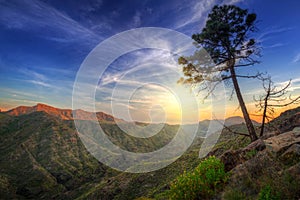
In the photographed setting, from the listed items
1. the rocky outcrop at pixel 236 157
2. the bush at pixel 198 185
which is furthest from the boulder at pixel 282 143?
the bush at pixel 198 185

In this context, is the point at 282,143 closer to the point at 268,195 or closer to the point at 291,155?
the point at 291,155

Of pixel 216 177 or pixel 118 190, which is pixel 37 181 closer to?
pixel 118 190

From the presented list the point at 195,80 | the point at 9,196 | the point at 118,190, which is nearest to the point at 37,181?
the point at 9,196

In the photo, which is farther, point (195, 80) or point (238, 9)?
point (195, 80)

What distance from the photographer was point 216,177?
7.72m

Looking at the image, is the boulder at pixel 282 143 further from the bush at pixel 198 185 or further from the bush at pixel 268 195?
the bush at pixel 268 195

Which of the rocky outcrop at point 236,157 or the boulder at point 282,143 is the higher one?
the boulder at point 282,143

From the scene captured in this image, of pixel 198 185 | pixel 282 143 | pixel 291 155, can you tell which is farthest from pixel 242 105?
pixel 198 185

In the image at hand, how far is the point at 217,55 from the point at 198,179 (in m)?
11.6

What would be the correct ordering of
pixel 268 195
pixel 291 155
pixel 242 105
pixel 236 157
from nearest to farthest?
pixel 268 195 → pixel 291 155 → pixel 236 157 → pixel 242 105

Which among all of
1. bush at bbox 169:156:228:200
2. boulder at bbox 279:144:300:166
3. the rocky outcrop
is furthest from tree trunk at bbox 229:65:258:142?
bush at bbox 169:156:228:200

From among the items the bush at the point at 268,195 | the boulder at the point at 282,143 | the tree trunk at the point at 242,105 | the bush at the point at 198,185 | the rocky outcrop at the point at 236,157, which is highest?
the tree trunk at the point at 242,105

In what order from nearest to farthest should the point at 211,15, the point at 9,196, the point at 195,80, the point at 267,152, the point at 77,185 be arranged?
the point at 267,152
the point at 211,15
the point at 195,80
the point at 9,196
the point at 77,185

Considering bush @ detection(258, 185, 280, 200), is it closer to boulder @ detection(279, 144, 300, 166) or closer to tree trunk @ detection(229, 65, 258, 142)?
boulder @ detection(279, 144, 300, 166)
